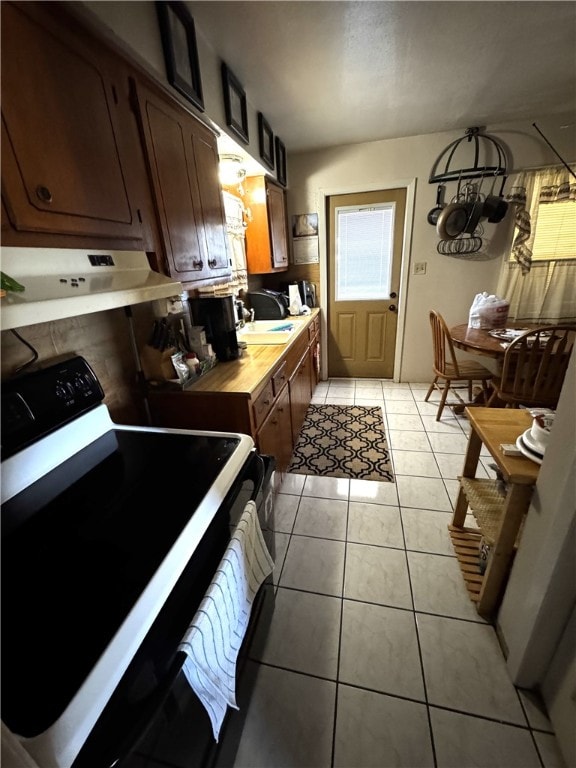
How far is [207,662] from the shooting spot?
637mm

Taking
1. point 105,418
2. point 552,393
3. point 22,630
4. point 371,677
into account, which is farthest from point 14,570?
point 552,393

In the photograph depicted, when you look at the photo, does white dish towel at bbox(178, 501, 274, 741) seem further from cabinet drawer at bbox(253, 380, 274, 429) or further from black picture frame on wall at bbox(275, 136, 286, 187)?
black picture frame on wall at bbox(275, 136, 286, 187)

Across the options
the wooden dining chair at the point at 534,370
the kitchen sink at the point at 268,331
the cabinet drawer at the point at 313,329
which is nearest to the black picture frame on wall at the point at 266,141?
the kitchen sink at the point at 268,331

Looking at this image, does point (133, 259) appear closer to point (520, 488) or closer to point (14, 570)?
point (14, 570)

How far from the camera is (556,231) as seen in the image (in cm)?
274

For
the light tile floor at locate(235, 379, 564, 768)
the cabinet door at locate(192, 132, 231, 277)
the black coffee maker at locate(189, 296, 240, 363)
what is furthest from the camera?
the black coffee maker at locate(189, 296, 240, 363)

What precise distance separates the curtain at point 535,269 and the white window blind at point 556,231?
0.05 metres

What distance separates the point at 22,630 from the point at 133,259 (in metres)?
1.03

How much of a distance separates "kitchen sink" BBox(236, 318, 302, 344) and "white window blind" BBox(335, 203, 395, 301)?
39.2 inches

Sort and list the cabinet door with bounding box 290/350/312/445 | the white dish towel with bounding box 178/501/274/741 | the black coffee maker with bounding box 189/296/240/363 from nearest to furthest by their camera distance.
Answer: the white dish towel with bounding box 178/501/274/741, the black coffee maker with bounding box 189/296/240/363, the cabinet door with bounding box 290/350/312/445

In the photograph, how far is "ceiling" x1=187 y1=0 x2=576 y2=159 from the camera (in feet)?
4.48

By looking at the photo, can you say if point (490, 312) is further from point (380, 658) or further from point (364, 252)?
point (380, 658)

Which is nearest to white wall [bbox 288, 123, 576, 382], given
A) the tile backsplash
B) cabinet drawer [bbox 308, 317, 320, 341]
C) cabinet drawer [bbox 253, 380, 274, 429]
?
cabinet drawer [bbox 308, 317, 320, 341]

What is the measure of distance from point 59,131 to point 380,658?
2008 mm
